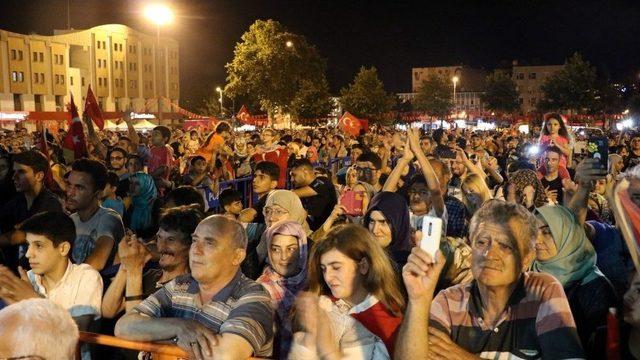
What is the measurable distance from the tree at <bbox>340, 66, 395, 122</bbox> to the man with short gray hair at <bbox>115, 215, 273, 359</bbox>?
55513 millimetres

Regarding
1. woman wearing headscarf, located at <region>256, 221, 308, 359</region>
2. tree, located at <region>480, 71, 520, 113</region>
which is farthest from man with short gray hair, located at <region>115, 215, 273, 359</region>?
tree, located at <region>480, 71, 520, 113</region>

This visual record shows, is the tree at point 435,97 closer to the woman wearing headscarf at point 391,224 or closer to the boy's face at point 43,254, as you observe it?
the woman wearing headscarf at point 391,224

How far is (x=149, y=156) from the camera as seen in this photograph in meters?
10.8

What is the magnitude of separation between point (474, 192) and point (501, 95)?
75.5 m

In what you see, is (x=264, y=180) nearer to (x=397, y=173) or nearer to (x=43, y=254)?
(x=397, y=173)

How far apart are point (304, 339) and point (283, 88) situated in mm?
48969

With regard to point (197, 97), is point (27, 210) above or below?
below

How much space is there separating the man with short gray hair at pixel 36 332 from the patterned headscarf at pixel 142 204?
4.34m

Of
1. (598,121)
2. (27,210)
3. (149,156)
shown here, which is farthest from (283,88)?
(27,210)

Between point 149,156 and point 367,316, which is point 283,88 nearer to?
point 149,156

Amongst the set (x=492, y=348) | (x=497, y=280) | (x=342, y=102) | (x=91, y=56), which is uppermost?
(x=91, y=56)

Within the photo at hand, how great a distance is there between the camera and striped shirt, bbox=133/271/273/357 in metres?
2.99

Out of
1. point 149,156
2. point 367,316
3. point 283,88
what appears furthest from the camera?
point 283,88

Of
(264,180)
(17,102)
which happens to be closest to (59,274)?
(264,180)
